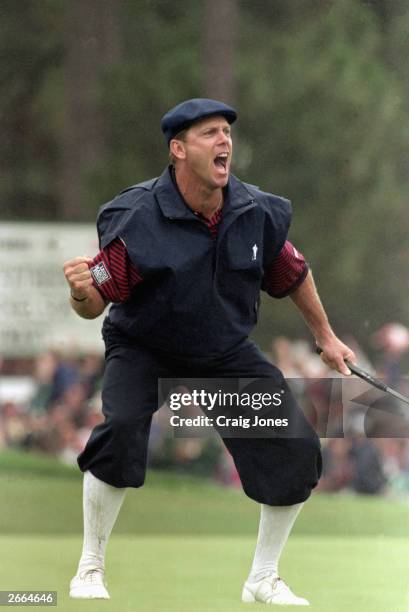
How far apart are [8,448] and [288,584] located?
15.7 feet

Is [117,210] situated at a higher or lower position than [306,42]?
lower

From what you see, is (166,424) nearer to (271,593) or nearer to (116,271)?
(271,593)

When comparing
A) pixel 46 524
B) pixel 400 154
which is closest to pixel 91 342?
pixel 46 524

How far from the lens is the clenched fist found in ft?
14.2

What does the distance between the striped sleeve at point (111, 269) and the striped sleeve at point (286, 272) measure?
0.58 meters

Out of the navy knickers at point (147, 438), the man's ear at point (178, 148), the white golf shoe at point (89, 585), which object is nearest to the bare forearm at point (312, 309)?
the navy knickers at point (147, 438)

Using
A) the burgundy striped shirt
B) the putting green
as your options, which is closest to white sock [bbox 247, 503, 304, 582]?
the putting green

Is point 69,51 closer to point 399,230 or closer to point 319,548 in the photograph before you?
point 399,230

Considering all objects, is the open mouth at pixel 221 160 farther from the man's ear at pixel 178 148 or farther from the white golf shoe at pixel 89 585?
the white golf shoe at pixel 89 585

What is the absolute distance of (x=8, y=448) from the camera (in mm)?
9648

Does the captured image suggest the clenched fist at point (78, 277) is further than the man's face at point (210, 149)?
No

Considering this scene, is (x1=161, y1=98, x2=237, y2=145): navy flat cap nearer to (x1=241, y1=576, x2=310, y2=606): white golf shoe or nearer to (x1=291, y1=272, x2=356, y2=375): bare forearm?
(x1=291, y1=272, x2=356, y2=375): bare forearm

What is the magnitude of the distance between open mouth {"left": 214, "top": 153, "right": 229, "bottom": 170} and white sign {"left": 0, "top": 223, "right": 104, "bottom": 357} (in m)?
4.94

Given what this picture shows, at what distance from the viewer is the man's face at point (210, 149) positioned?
446cm
